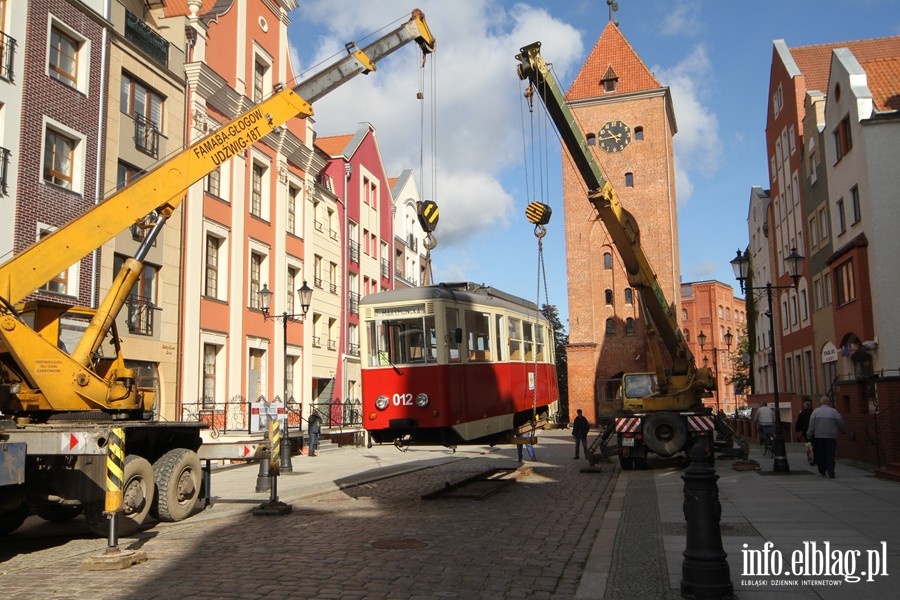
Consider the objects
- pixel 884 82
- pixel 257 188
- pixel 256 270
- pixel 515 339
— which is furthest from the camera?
pixel 257 188

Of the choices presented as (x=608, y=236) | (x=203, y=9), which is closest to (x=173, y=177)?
(x=203, y=9)

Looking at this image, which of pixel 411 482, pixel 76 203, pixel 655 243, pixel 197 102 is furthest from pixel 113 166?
pixel 655 243

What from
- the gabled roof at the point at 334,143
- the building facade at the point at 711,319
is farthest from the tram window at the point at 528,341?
the building facade at the point at 711,319

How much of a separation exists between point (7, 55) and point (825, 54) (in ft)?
123

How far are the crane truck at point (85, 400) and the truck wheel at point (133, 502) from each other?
0.01 metres

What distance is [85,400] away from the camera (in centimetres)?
1062

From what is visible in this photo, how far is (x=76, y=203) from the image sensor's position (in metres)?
20.1

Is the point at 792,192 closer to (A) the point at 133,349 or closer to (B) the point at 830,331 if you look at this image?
(B) the point at 830,331

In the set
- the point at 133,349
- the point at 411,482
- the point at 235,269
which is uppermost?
the point at 235,269

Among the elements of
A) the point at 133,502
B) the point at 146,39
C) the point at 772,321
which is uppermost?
the point at 146,39

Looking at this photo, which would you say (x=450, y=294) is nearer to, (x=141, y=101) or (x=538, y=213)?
(x=538, y=213)

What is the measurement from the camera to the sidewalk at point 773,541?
6.78m

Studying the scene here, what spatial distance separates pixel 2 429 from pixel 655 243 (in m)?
49.7

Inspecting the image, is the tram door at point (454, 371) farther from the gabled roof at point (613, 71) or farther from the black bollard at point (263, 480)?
the gabled roof at point (613, 71)
